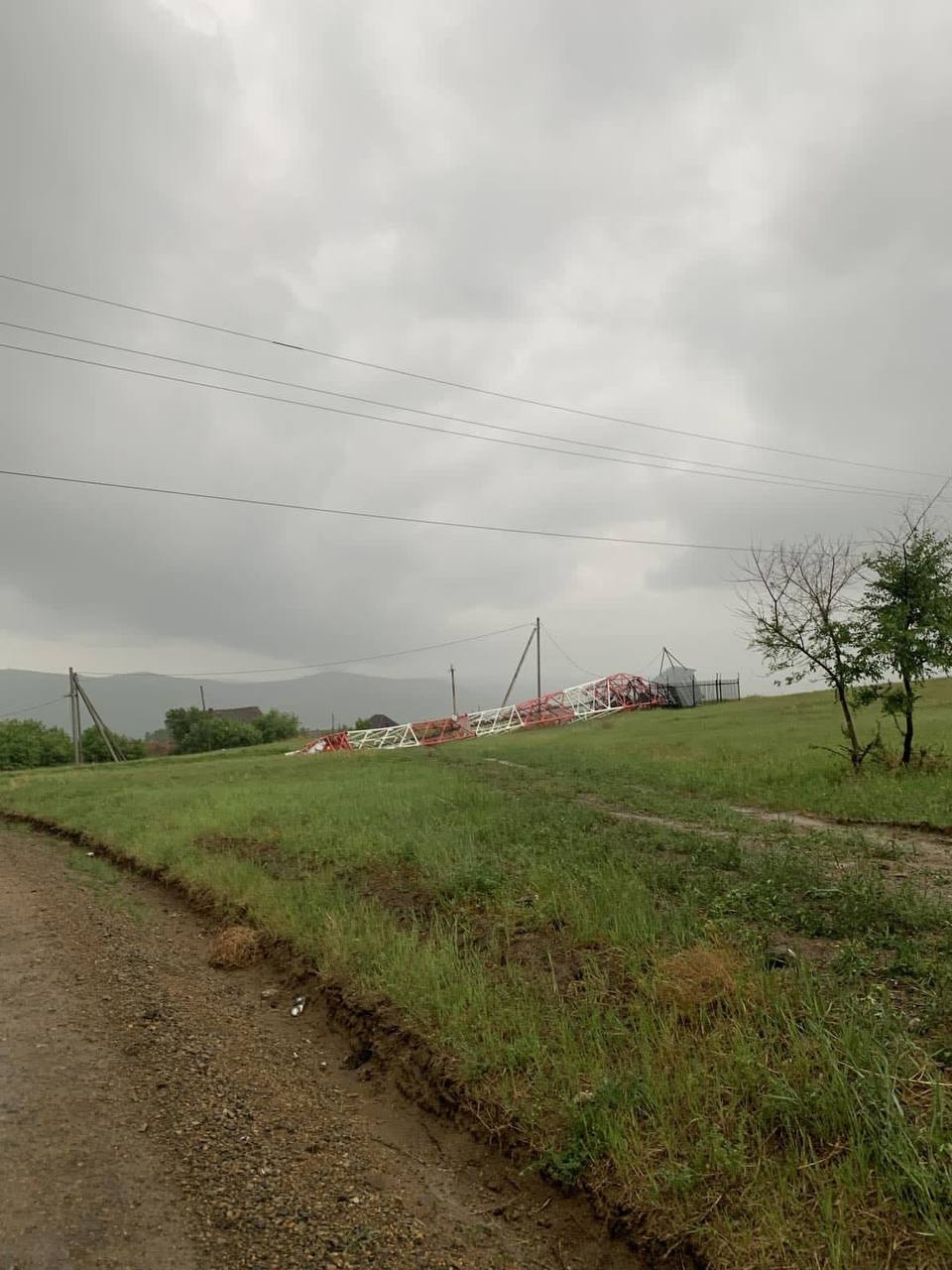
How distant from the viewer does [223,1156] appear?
4352 mm

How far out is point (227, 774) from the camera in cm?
2938

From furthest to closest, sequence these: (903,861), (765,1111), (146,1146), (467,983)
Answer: (903,861)
(467,983)
(146,1146)
(765,1111)

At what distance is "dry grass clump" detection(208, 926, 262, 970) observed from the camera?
8111 mm

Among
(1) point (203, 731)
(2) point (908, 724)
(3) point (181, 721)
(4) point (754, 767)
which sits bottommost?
(4) point (754, 767)

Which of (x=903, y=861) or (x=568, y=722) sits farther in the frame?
(x=568, y=722)

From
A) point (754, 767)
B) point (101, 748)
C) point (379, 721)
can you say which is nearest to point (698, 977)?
point (754, 767)

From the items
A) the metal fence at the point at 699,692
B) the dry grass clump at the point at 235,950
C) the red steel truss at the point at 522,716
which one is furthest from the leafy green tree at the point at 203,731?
the dry grass clump at the point at 235,950

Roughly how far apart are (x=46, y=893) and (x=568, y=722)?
4782 centimetres

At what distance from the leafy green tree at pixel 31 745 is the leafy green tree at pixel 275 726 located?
70.7 ft

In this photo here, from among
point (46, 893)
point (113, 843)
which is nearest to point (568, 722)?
point (113, 843)

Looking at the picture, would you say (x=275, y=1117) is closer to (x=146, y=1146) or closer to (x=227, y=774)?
(x=146, y=1146)

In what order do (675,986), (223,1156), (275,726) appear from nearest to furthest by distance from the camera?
(223,1156)
(675,986)
(275,726)

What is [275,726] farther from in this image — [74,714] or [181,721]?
[74,714]

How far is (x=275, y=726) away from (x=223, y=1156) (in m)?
96.4
